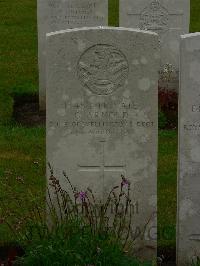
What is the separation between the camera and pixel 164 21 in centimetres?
1220

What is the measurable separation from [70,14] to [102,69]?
208 inches

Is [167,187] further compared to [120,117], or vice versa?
[167,187]

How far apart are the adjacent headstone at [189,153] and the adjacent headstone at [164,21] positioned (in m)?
5.56

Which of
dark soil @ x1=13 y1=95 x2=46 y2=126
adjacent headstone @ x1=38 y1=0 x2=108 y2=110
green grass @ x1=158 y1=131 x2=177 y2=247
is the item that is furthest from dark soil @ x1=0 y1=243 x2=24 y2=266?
adjacent headstone @ x1=38 y1=0 x2=108 y2=110

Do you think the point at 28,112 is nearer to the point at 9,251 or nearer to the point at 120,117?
the point at 9,251

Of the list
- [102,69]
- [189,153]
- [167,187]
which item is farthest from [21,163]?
[189,153]

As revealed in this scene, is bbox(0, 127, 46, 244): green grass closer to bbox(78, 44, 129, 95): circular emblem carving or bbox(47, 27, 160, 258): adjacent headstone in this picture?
bbox(47, 27, 160, 258): adjacent headstone

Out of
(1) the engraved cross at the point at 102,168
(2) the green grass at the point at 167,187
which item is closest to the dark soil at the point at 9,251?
(1) the engraved cross at the point at 102,168

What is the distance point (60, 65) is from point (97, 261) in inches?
60.3

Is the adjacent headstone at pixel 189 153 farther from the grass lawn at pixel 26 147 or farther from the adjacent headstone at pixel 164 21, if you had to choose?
the adjacent headstone at pixel 164 21

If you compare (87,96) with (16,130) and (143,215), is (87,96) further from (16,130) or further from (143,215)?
(16,130)

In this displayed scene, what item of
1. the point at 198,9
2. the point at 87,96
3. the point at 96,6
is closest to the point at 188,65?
the point at 87,96

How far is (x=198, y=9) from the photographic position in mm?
20109

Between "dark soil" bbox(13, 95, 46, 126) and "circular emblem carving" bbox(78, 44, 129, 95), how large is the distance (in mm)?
4723
